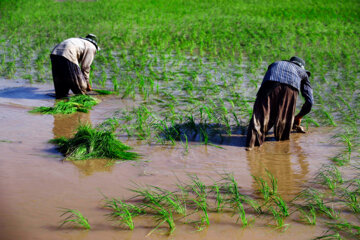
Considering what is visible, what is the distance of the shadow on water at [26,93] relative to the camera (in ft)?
19.9

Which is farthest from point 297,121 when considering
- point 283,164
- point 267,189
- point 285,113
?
point 267,189

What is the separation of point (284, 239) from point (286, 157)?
1.61m

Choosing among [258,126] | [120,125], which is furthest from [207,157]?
[120,125]

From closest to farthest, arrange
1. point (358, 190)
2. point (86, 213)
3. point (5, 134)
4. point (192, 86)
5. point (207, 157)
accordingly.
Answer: point (86, 213), point (358, 190), point (207, 157), point (5, 134), point (192, 86)

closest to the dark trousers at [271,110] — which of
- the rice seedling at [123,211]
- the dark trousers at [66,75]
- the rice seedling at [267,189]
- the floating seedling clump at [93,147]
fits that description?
the rice seedling at [267,189]

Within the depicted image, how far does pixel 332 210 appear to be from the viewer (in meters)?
2.95

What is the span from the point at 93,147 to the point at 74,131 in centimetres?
88

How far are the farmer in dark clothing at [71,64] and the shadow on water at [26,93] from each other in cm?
28

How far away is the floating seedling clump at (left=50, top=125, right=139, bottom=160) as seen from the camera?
3.81 m

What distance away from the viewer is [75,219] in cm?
272

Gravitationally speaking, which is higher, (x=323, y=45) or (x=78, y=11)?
(x=78, y=11)

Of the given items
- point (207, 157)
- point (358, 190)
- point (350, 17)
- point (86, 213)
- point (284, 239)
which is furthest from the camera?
point (350, 17)

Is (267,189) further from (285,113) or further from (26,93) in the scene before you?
(26,93)

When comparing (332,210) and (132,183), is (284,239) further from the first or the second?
(132,183)
